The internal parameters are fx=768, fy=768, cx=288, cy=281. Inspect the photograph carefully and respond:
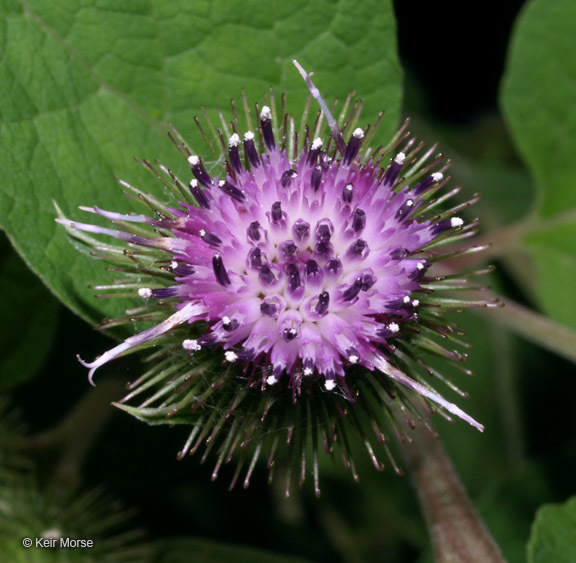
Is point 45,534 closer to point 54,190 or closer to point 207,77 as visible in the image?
point 54,190

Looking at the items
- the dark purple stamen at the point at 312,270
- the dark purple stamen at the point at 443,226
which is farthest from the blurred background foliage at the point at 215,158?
the dark purple stamen at the point at 443,226

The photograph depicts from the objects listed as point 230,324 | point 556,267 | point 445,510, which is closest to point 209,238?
point 230,324

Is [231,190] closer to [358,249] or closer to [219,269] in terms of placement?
[219,269]

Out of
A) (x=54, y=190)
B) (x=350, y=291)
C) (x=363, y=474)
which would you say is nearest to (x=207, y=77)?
(x=54, y=190)

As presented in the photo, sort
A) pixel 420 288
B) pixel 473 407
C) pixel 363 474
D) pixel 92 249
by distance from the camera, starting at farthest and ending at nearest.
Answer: pixel 473 407
pixel 363 474
pixel 92 249
pixel 420 288

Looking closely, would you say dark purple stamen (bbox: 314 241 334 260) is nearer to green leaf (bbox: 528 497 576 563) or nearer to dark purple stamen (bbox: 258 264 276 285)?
dark purple stamen (bbox: 258 264 276 285)
